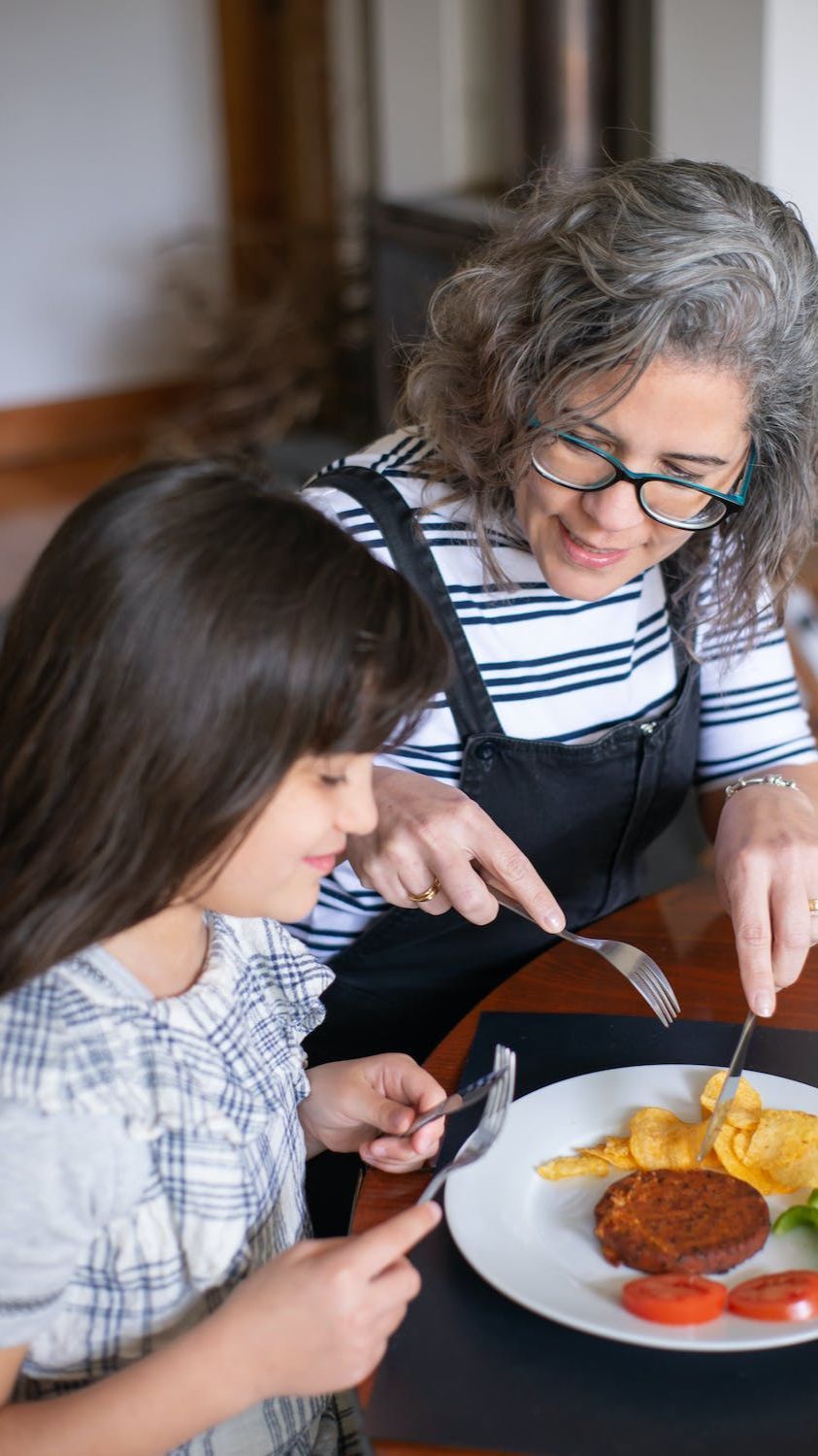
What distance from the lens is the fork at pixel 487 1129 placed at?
0.97 m

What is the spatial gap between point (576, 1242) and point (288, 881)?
29 cm

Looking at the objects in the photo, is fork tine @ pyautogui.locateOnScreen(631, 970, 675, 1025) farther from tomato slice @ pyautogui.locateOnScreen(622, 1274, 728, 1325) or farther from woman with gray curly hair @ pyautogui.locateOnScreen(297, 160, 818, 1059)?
tomato slice @ pyautogui.locateOnScreen(622, 1274, 728, 1325)

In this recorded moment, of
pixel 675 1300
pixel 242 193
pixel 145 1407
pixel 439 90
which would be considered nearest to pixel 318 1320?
pixel 145 1407

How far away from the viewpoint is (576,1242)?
966 mm

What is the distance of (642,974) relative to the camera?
3.96 feet

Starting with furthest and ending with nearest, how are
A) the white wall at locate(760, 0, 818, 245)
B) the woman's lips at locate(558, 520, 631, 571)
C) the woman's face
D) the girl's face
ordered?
the white wall at locate(760, 0, 818, 245)
the woman's lips at locate(558, 520, 631, 571)
the woman's face
the girl's face

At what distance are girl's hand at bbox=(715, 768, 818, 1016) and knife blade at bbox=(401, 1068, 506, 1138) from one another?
0.74 feet

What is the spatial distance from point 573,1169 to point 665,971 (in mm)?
293

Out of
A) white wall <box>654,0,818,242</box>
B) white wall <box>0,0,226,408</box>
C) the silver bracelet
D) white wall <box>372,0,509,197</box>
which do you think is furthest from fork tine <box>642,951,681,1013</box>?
white wall <box>0,0,226,408</box>

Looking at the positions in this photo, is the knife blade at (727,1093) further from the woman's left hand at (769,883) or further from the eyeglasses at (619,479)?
the eyeglasses at (619,479)

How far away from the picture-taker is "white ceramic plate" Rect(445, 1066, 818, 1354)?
0.87 metres

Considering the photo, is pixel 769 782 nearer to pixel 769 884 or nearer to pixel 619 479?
pixel 769 884

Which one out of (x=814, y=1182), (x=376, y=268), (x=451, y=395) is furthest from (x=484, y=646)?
(x=376, y=268)

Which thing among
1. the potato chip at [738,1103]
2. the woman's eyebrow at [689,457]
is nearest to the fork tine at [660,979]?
the potato chip at [738,1103]
